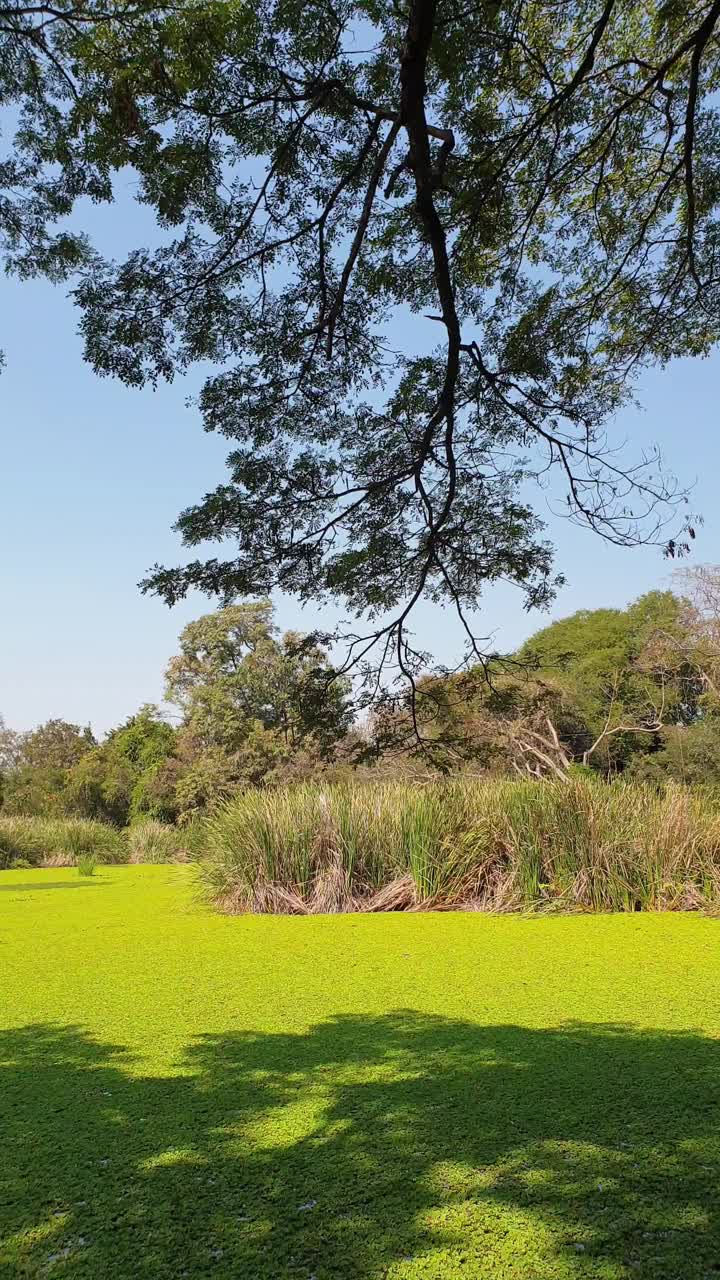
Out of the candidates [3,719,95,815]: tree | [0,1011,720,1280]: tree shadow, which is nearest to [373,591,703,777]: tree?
[0,1011,720,1280]: tree shadow

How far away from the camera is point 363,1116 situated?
242cm

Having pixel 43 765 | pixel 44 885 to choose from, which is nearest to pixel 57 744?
pixel 43 765

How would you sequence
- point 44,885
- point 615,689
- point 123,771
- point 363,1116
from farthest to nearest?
point 123,771
point 615,689
point 44,885
point 363,1116

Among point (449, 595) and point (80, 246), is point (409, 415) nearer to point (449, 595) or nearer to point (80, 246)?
point (449, 595)

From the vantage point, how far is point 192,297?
13.8 feet

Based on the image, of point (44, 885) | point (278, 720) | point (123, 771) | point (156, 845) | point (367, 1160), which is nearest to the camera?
point (367, 1160)

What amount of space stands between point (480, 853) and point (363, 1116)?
4802mm

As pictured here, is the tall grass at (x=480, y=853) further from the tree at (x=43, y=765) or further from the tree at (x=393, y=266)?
the tree at (x=43, y=765)

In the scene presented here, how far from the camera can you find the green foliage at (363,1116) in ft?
5.71

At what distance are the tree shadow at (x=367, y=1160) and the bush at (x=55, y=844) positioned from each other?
11.2 metres

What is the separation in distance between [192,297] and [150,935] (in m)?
4.31

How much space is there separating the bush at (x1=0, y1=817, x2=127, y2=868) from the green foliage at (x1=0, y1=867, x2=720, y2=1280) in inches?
366

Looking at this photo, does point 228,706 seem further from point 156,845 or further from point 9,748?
point 9,748

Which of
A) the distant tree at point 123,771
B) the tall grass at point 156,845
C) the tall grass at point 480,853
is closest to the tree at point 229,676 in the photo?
the distant tree at point 123,771
